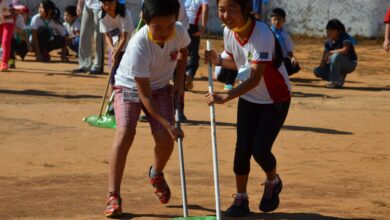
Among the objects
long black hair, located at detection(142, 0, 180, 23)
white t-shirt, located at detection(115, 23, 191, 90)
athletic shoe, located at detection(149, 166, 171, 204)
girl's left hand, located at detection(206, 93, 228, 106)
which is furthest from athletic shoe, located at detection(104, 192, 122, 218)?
long black hair, located at detection(142, 0, 180, 23)

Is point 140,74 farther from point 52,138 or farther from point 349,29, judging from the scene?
point 349,29

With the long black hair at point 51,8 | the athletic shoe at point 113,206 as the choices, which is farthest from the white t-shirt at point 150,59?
the long black hair at point 51,8

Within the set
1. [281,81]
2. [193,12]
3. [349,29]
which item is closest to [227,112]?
[193,12]

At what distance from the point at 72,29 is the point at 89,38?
2.69 metres

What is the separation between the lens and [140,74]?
6.19 metres

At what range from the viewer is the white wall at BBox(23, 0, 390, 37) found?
22.8 meters

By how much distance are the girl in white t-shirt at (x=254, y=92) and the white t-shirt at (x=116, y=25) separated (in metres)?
3.96

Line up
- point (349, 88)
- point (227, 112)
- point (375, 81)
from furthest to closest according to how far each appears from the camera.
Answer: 1. point (375, 81)
2. point (349, 88)
3. point (227, 112)

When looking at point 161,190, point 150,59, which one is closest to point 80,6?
point 161,190

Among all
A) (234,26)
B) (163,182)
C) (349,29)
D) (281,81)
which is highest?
(234,26)

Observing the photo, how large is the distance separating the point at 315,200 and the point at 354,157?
83.9 inches

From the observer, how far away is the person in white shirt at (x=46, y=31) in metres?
17.8

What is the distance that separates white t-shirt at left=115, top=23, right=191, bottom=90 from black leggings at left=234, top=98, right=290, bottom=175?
0.58 metres

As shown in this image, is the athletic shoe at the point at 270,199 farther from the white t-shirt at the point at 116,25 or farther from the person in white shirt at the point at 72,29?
the person in white shirt at the point at 72,29
